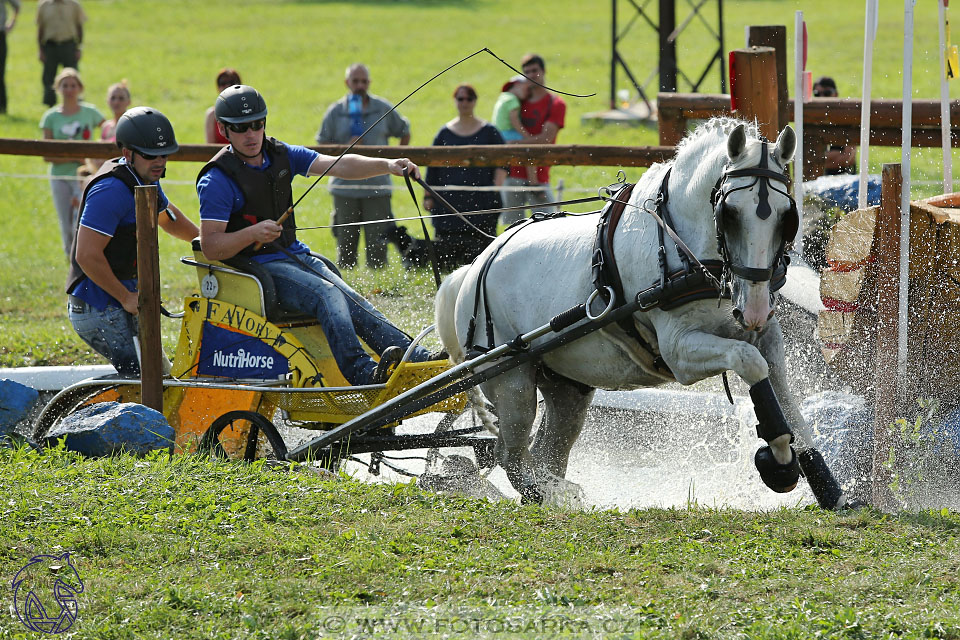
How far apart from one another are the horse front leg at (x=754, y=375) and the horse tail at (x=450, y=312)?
135 cm

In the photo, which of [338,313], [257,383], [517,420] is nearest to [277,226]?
[338,313]

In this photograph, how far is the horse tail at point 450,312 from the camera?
219 inches

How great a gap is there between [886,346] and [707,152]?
→ 1297 mm

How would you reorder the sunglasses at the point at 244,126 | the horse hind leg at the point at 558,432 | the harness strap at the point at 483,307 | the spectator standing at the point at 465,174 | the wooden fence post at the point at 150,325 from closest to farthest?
the harness strap at the point at 483,307, the horse hind leg at the point at 558,432, the sunglasses at the point at 244,126, the wooden fence post at the point at 150,325, the spectator standing at the point at 465,174

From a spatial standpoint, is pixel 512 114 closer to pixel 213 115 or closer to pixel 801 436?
pixel 213 115

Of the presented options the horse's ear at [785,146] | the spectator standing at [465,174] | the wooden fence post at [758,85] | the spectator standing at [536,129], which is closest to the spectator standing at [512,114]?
the spectator standing at [536,129]

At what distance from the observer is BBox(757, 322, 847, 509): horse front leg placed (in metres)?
4.46

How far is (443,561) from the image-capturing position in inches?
158

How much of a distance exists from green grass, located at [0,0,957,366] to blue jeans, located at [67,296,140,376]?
2140 mm

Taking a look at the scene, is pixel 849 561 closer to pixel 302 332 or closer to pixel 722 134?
pixel 722 134

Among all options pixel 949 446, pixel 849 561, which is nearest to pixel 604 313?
pixel 849 561

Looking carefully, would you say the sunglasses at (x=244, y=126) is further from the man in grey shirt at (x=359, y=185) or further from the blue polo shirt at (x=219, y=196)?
the man in grey shirt at (x=359, y=185)

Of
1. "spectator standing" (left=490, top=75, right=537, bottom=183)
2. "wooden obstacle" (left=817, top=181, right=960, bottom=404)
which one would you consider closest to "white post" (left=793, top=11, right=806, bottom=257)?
"wooden obstacle" (left=817, top=181, right=960, bottom=404)

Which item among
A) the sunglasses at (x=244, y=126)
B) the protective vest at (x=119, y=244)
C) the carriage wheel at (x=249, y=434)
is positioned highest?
the sunglasses at (x=244, y=126)
